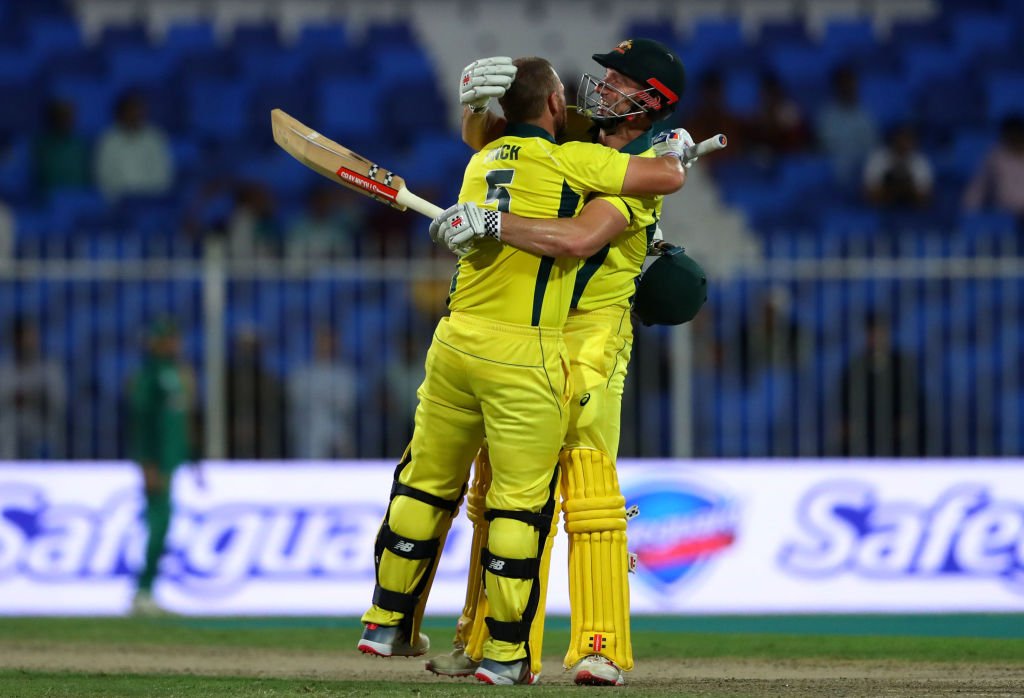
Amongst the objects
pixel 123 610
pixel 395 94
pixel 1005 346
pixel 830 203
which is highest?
pixel 395 94

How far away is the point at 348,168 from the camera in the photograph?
23.3 ft

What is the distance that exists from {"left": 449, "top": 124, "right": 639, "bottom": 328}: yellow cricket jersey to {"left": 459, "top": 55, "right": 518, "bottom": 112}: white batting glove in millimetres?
249

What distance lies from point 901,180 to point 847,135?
1.06 meters

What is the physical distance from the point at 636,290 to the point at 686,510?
449 centimetres

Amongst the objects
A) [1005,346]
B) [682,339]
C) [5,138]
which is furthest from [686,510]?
[5,138]

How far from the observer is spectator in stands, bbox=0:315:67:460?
11953 millimetres

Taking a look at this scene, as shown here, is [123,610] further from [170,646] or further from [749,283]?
[749,283]

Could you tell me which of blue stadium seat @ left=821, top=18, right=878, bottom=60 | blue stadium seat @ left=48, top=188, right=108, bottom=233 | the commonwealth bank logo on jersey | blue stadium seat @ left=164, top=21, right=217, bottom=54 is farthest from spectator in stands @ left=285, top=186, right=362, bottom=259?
blue stadium seat @ left=821, top=18, right=878, bottom=60

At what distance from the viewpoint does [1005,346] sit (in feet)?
39.7

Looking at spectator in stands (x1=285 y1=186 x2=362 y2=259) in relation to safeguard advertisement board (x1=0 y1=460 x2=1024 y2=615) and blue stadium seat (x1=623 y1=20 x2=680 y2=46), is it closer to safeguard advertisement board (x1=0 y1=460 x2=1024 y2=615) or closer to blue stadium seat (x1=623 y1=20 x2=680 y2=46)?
safeguard advertisement board (x1=0 y1=460 x2=1024 y2=615)

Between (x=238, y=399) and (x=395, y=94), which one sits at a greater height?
(x=395, y=94)

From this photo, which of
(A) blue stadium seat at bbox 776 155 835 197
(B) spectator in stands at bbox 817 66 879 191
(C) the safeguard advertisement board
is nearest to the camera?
(C) the safeguard advertisement board

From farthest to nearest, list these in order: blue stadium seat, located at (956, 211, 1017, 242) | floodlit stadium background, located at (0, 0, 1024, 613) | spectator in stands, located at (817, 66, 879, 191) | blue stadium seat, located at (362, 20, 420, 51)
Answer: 1. blue stadium seat, located at (362, 20, 420, 51)
2. spectator in stands, located at (817, 66, 879, 191)
3. blue stadium seat, located at (956, 211, 1017, 242)
4. floodlit stadium background, located at (0, 0, 1024, 613)

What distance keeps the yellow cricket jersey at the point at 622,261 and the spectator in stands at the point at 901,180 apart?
7.61 metres
